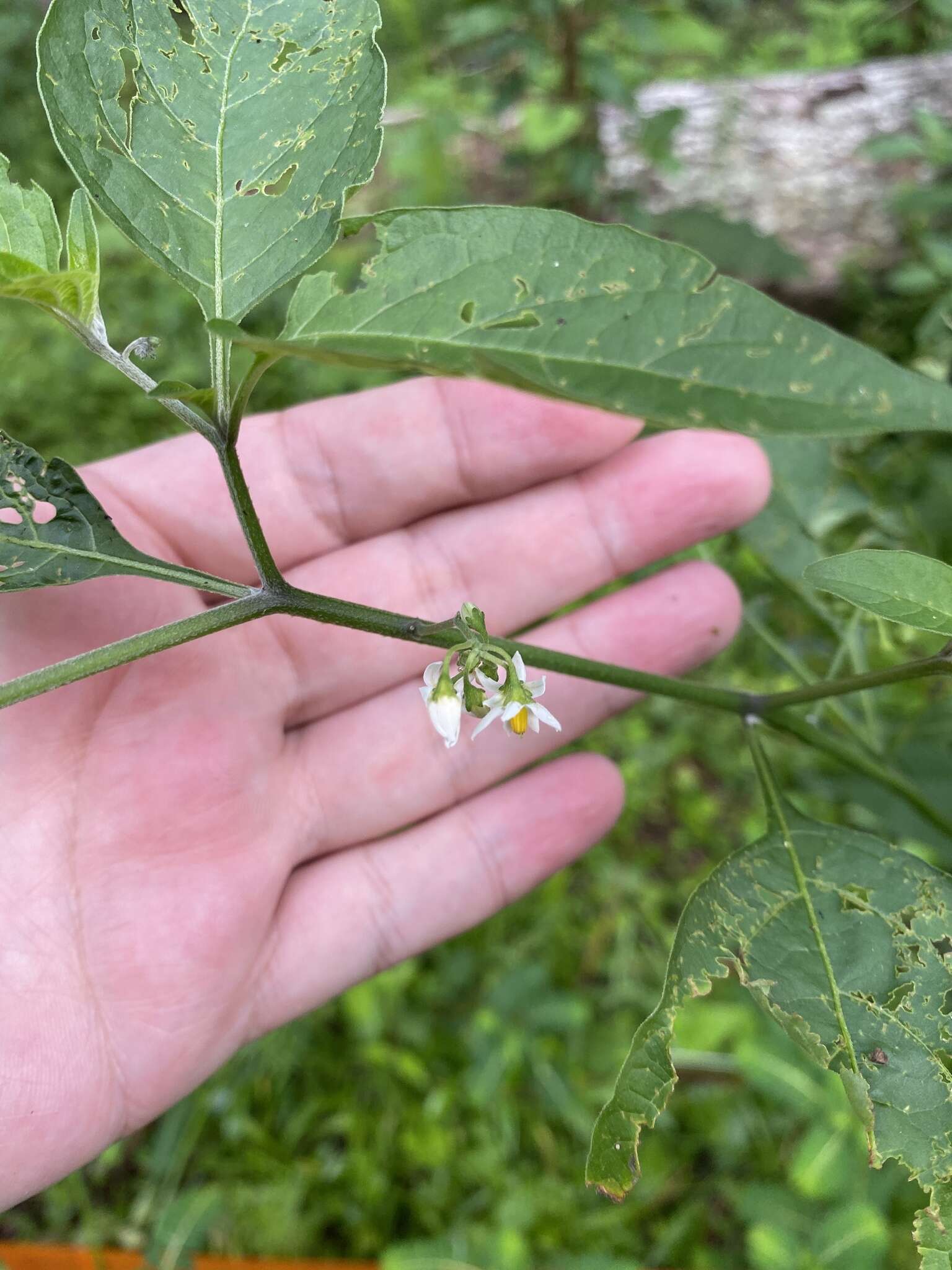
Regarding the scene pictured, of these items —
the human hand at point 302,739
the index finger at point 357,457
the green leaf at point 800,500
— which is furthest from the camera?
the green leaf at point 800,500

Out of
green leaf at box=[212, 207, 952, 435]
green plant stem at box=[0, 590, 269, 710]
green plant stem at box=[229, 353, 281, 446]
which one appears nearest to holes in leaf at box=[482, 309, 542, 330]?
green leaf at box=[212, 207, 952, 435]

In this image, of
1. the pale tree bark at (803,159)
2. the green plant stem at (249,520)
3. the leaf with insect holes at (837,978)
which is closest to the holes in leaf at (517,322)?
the green plant stem at (249,520)

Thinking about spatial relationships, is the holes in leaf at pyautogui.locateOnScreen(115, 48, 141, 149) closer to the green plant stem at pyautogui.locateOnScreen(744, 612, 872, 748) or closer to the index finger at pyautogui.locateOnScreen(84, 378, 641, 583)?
the index finger at pyautogui.locateOnScreen(84, 378, 641, 583)

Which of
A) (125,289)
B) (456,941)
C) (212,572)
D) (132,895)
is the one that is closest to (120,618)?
(212,572)

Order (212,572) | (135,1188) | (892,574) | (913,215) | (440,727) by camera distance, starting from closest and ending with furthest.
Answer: (892,574), (440,727), (212,572), (135,1188), (913,215)

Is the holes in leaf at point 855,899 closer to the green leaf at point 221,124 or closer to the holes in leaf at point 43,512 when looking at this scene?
the green leaf at point 221,124

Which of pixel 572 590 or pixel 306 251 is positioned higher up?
pixel 306 251

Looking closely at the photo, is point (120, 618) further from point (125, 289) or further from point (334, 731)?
point (125, 289)
